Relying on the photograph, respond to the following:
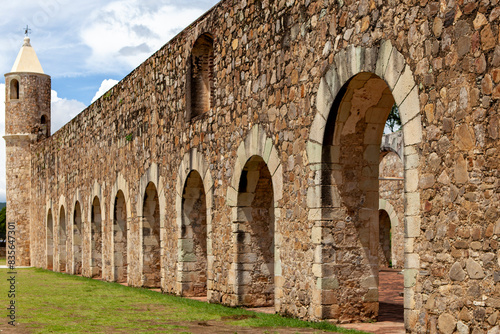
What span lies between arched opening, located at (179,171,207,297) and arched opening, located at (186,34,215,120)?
120cm

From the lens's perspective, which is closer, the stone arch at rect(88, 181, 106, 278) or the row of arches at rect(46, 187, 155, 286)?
the row of arches at rect(46, 187, 155, 286)

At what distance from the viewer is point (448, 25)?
5.64 meters

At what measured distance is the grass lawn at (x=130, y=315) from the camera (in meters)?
7.56

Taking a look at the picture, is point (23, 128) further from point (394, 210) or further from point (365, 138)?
point (365, 138)

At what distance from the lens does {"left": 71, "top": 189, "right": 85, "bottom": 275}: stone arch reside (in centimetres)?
2141

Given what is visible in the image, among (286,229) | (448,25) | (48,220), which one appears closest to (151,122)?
(286,229)

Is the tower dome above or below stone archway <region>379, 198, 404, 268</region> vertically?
above

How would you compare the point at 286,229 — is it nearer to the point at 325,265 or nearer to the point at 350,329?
the point at 325,265

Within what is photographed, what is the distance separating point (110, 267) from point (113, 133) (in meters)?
3.26

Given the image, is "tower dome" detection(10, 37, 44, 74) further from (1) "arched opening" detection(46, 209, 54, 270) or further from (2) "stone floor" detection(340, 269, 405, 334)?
(2) "stone floor" detection(340, 269, 405, 334)

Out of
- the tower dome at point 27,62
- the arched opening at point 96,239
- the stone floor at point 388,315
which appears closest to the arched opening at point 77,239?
the arched opening at point 96,239

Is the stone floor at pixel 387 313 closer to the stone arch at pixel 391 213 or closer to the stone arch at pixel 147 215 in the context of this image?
the stone arch at pixel 147 215

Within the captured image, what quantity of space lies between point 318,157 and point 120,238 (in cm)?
989

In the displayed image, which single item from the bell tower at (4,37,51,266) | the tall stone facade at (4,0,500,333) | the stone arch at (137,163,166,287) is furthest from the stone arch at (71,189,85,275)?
the bell tower at (4,37,51,266)
